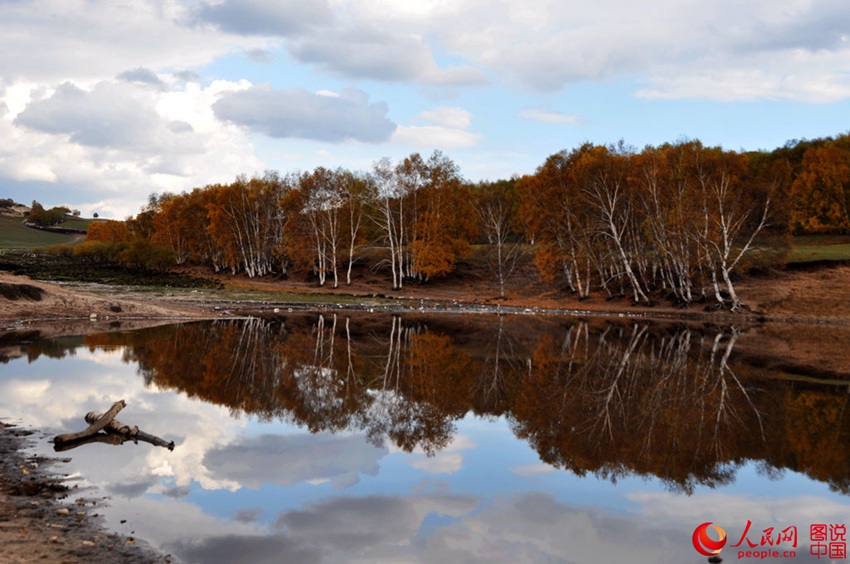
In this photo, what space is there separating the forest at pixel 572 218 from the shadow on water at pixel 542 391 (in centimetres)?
1798

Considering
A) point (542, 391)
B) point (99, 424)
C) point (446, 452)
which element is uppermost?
point (99, 424)

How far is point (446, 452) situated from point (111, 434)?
7534mm

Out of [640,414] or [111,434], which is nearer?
[111,434]

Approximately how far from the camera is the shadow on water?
15352 mm

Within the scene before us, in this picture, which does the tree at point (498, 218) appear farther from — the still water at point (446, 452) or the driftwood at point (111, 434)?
the driftwood at point (111, 434)

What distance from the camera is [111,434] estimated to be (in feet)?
50.4

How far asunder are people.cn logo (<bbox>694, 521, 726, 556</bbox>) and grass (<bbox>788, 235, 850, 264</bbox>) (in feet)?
187

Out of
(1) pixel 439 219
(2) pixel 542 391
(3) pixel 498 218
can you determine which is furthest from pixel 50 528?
(1) pixel 439 219

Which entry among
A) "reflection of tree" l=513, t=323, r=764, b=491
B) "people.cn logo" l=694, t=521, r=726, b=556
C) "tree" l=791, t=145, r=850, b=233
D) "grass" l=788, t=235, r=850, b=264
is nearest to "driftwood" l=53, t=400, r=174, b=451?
"reflection of tree" l=513, t=323, r=764, b=491

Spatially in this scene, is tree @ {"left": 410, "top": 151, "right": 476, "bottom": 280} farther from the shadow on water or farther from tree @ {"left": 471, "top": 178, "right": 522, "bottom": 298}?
the shadow on water

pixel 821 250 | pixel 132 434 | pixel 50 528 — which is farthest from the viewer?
pixel 821 250

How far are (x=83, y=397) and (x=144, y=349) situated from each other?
10.6 m

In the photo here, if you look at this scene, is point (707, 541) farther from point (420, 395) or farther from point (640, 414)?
point (420, 395)

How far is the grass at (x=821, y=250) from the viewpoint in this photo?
197 ft
